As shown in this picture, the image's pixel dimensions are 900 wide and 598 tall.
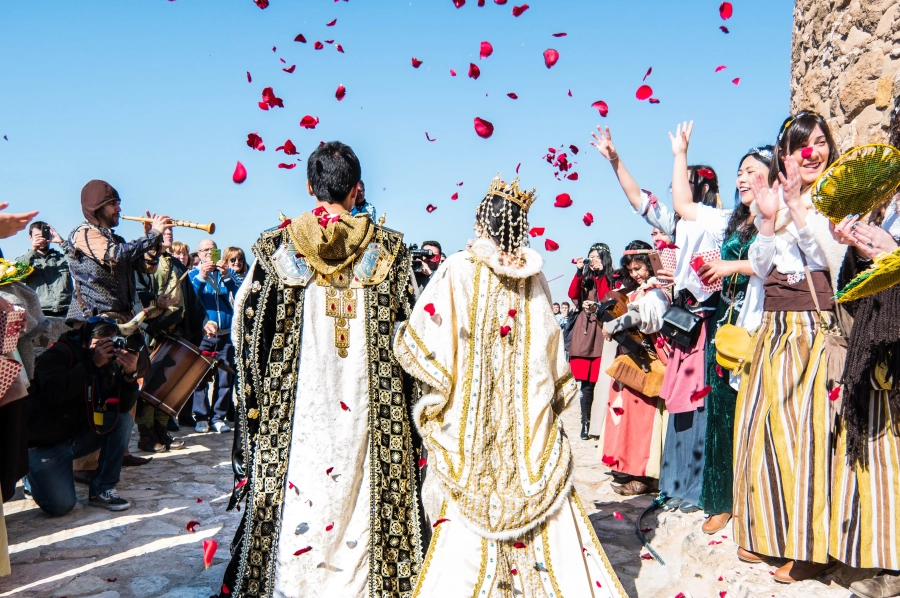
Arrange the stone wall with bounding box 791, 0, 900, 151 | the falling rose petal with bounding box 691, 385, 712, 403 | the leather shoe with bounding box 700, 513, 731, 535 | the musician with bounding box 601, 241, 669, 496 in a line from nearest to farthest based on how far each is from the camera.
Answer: the stone wall with bounding box 791, 0, 900, 151 → the leather shoe with bounding box 700, 513, 731, 535 → the falling rose petal with bounding box 691, 385, 712, 403 → the musician with bounding box 601, 241, 669, 496

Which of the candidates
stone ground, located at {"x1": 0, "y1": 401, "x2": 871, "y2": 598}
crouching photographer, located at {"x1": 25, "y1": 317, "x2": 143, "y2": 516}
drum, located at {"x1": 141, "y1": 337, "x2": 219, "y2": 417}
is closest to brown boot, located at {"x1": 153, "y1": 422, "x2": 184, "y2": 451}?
stone ground, located at {"x1": 0, "y1": 401, "x2": 871, "y2": 598}

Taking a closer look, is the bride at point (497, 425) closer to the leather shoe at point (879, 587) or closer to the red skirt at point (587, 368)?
the leather shoe at point (879, 587)

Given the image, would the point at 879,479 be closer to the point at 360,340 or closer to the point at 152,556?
the point at 360,340

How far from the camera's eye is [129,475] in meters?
7.04

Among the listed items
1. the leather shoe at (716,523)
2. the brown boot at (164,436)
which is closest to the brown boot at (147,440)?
the brown boot at (164,436)

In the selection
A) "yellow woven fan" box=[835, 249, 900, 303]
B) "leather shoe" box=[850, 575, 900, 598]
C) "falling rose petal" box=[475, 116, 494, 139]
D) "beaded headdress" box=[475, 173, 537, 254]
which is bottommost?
"leather shoe" box=[850, 575, 900, 598]

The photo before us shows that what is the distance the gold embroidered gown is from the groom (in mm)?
221

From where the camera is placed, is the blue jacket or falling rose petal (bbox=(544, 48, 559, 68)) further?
the blue jacket

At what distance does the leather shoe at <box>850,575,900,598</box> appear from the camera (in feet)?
11.6

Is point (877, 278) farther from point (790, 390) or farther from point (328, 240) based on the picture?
point (328, 240)

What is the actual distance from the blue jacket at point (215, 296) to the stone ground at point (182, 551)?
2.75 metres

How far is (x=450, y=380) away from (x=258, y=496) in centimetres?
116

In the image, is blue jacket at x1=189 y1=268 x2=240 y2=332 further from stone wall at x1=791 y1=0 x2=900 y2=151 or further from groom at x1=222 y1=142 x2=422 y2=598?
stone wall at x1=791 y1=0 x2=900 y2=151

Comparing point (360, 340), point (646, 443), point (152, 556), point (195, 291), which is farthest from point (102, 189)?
point (646, 443)
